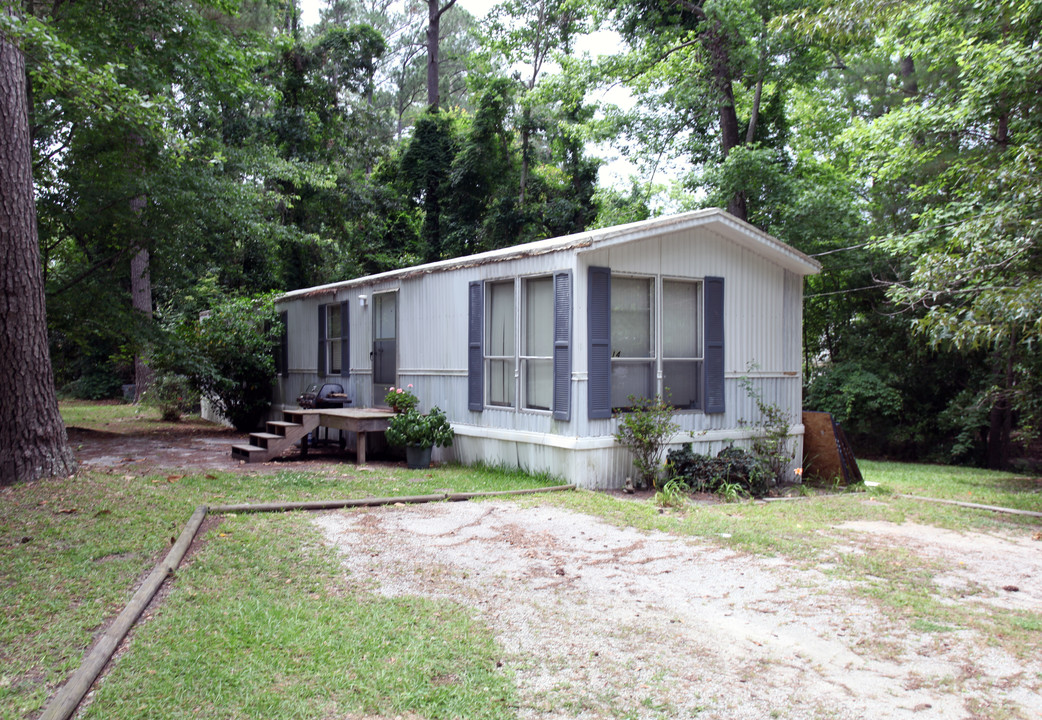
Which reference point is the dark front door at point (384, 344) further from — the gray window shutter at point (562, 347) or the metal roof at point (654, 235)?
the gray window shutter at point (562, 347)

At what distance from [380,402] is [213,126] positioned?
893 cm

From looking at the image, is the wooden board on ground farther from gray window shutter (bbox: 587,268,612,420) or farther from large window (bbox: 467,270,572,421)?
large window (bbox: 467,270,572,421)

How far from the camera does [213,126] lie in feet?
55.6

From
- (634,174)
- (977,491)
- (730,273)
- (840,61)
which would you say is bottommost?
(977,491)

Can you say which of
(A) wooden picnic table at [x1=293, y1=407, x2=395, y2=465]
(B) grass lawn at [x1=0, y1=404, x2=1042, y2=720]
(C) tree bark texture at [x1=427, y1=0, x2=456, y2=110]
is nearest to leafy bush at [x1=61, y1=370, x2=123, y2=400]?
(C) tree bark texture at [x1=427, y1=0, x2=456, y2=110]

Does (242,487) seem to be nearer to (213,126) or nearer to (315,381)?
(315,381)

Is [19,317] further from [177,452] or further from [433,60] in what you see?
[433,60]

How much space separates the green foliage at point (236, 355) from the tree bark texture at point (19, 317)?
5760mm

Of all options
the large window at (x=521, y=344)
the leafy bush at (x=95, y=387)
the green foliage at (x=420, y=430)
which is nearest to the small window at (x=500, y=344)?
the large window at (x=521, y=344)

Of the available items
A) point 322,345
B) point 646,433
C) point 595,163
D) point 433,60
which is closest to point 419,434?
point 646,433

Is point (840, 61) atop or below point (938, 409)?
atop

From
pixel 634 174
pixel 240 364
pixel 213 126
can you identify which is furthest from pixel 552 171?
pixel 240 364

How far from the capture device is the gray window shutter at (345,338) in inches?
486

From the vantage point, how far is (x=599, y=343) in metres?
8.14
